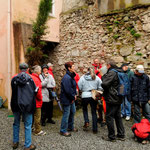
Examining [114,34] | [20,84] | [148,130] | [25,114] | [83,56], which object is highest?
[114,34]

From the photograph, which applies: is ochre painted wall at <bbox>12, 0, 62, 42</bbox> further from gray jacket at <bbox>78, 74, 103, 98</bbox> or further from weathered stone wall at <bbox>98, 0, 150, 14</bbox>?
gray jacket at <bbox>78, 74, 103, 98</bbox>

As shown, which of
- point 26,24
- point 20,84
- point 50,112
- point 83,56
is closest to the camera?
point 20,84

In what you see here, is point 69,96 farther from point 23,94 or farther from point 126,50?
point 126,50

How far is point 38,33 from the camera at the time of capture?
6.81m

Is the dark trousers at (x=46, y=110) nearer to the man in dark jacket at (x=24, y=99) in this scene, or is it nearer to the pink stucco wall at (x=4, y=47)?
the man in dark jacket at (x=24, y=99)

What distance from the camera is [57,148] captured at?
3.68 meters

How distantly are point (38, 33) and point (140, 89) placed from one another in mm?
4308

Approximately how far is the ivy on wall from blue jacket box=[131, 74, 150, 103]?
12.9 feet

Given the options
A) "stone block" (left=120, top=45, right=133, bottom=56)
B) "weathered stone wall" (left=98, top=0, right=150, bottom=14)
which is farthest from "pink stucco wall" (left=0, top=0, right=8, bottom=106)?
"stone block" (left=120, top=45, right=133, bottom=56)

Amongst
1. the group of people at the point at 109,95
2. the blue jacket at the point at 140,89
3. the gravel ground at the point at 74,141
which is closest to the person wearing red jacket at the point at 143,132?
the group of people at the point at 109,95

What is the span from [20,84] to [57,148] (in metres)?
1.54

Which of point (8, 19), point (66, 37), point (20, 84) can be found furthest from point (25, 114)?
point (66, 37)

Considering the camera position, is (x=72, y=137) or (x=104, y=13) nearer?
(x=72, y=137)

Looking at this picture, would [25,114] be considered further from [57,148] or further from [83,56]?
[83,56]
